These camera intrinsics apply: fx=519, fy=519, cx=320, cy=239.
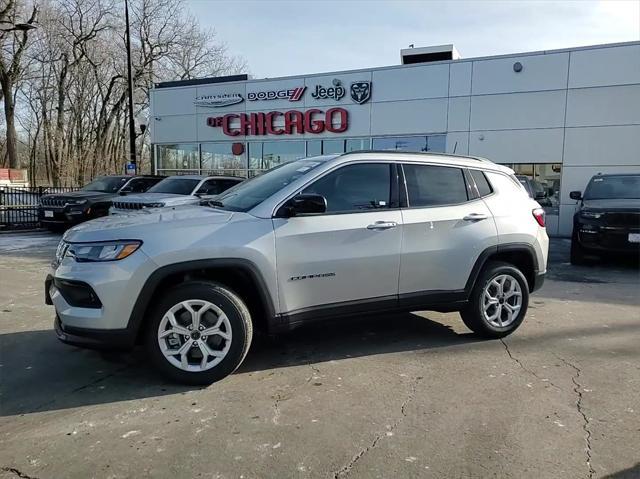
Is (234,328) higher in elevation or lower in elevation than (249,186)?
lower

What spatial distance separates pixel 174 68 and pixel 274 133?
24.6 metres

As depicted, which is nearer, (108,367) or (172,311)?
(172,311)

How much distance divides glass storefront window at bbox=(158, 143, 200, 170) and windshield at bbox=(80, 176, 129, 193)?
7118 mm

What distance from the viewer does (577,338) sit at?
5172 millimetres

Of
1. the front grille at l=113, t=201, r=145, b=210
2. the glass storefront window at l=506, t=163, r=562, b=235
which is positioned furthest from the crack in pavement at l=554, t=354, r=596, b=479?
the glass storefront window at l=506, t=163, r=562, b=235

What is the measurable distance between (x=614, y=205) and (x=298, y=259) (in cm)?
757

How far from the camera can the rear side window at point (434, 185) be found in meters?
4.69

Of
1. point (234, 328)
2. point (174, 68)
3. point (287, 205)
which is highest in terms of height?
Result: point (174, 68)

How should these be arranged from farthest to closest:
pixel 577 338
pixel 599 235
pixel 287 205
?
pixel 599 235 → pixel 577 338 → pixel 287 205

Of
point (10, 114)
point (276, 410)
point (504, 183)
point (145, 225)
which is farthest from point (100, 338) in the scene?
point (10, 114)

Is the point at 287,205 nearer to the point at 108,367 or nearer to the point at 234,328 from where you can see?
the point at 234,328

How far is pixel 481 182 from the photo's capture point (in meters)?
5.11

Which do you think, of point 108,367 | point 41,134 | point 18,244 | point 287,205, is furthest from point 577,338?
point 41,134

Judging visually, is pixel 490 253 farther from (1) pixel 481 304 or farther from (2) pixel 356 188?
(2) pixel 356 188
